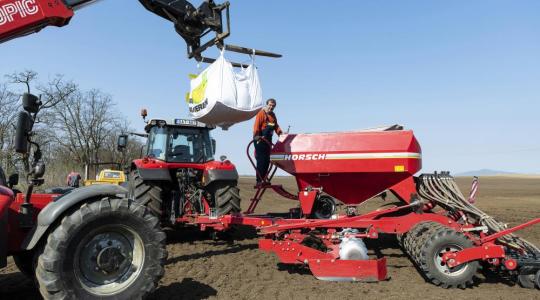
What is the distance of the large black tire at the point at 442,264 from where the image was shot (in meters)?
4.75

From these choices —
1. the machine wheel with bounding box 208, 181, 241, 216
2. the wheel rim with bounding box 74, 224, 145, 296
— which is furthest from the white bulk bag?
the wheel rim with bounding box 74, 224, 145, 296

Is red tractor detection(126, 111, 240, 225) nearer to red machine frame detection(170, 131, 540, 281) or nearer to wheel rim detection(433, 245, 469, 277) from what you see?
red machine frame detection(170, 131, 540, 281)

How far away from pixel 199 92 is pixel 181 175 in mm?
1889

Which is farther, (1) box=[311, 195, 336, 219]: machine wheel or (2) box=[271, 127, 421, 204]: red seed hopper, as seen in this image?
(1) box=[311, 195, 336, 219]: machine wheel

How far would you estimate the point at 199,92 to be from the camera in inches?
238

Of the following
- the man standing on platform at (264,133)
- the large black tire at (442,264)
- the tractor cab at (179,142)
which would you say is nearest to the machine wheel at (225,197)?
the man standing on platform at (264,133)

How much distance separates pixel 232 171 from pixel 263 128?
1.15m

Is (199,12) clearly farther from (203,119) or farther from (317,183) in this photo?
(317,183)

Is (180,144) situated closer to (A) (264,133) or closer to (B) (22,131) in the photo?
(A) (264,133)

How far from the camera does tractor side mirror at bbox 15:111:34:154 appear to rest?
9.82 ft

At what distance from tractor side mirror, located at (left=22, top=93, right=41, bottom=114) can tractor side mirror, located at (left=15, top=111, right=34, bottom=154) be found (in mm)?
40

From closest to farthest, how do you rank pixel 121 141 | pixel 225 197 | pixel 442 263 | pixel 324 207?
pixel 442 263
pixel 324 207
pixel 225 197
pixel 121 141

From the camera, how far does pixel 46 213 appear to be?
330 centimetres

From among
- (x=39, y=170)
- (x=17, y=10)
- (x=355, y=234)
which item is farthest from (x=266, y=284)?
(x=17, y=10)
